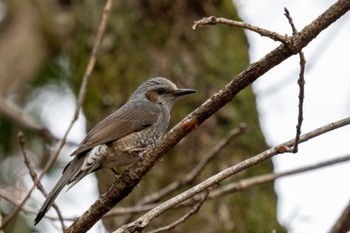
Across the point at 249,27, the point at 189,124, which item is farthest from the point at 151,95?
the point at 249,27

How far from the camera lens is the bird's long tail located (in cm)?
341

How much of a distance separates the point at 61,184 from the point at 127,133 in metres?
0.95

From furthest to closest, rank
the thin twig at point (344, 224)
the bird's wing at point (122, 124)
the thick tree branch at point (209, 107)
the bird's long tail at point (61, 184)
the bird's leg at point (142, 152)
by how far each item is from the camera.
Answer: the bird's wing at point (122, 124), the bird's leg at point (142, 152), the bird's long tail at point (61, 184), the thick tree branch at point (209, 107), the thin twig at point (344, 224)

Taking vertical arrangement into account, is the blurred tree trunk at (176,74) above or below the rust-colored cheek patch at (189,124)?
above

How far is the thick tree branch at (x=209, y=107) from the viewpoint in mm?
2715

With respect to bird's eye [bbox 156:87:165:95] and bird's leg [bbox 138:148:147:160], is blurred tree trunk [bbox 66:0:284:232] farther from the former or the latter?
bird's leg [bbox 138:148:147:160]

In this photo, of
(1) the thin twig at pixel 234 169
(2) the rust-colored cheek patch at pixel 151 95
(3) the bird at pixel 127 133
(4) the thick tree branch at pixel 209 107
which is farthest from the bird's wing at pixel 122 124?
(1) the thin twig at pixel 234 169

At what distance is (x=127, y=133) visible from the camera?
4.66 meters

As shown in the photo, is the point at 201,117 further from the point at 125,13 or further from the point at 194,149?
the point at 125,13

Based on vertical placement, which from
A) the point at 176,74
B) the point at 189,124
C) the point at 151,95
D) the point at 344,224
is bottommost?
the point at 344,224

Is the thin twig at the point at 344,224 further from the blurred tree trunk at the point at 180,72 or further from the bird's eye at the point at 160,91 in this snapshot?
the bird's eye at the point at 160,91

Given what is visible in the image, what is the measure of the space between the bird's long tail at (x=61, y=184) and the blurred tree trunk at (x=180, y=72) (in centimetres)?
130

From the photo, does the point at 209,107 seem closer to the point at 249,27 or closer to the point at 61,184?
the point at 249,27

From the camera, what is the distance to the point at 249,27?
109 inches
